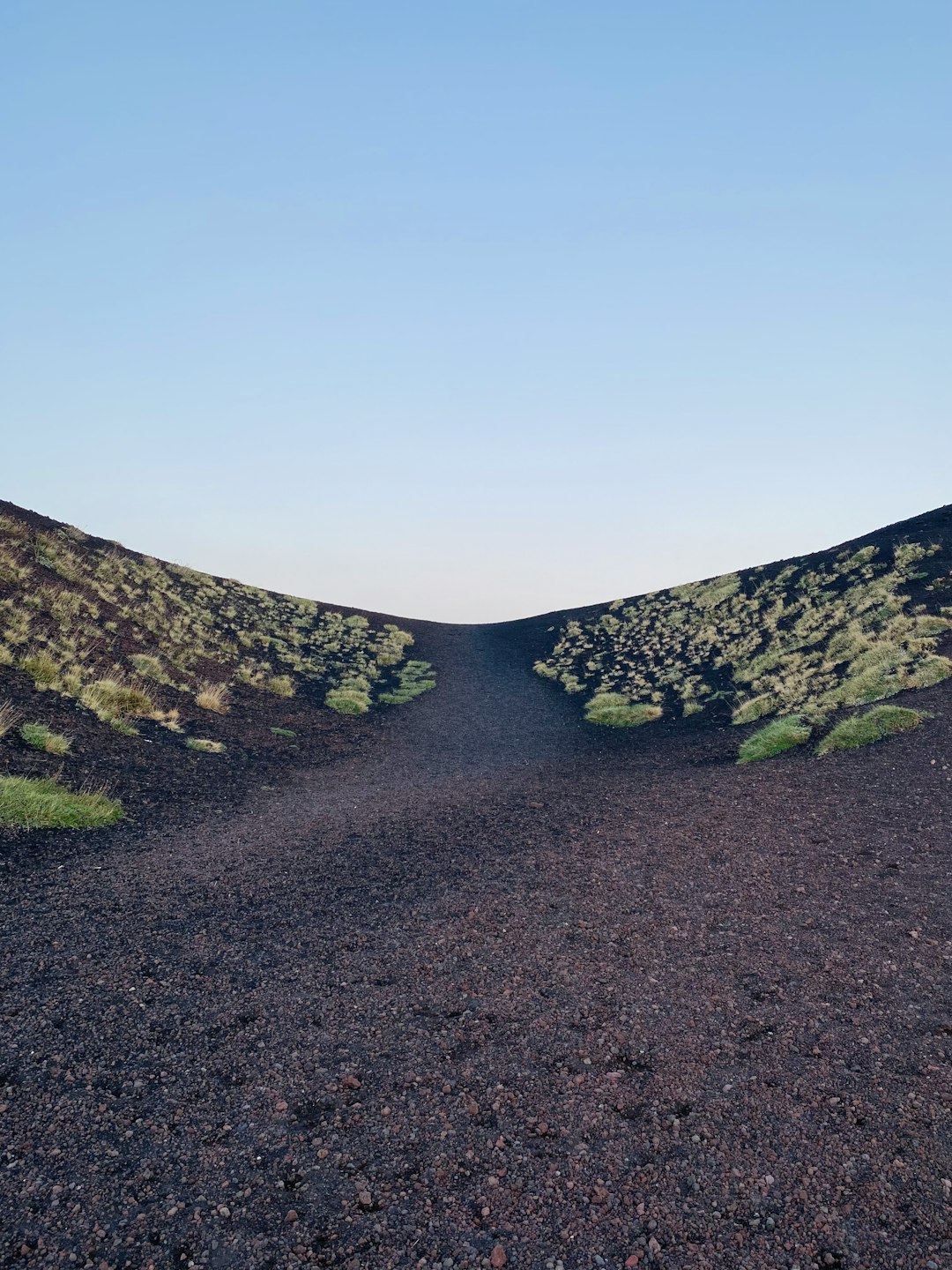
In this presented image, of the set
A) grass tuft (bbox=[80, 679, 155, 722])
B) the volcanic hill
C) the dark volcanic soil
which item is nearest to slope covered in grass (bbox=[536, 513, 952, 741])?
the volcanic hill

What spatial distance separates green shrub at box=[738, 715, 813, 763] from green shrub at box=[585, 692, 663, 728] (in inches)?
252

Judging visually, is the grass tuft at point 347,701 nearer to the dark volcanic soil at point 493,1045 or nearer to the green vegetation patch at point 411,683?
the green vegetation patch at point 411,683

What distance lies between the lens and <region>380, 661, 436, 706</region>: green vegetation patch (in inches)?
1073

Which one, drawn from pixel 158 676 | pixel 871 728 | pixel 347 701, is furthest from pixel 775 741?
pixel 158 676

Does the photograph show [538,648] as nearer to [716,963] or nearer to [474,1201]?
[716,963]

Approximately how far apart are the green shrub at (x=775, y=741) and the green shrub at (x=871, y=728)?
2.18 ft

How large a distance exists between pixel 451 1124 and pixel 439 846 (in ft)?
20.8

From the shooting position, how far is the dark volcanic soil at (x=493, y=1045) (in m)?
4.05

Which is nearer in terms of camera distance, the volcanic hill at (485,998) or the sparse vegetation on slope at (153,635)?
the volcanic hill at (485,998)

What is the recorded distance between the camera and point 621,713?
23.0 m

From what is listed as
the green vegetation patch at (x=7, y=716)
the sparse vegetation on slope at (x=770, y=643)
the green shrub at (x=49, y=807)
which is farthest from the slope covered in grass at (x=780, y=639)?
the green vegetation patch at (x=7, y=716)

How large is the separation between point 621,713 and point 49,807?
16.5 meters

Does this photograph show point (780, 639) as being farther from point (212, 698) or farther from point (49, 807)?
point (49, 807)

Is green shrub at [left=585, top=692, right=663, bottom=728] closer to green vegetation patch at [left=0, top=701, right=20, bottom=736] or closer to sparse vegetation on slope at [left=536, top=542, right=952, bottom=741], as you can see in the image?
sparse vegetation on slope at [left=536, top=542, right=952, bottom=741]
